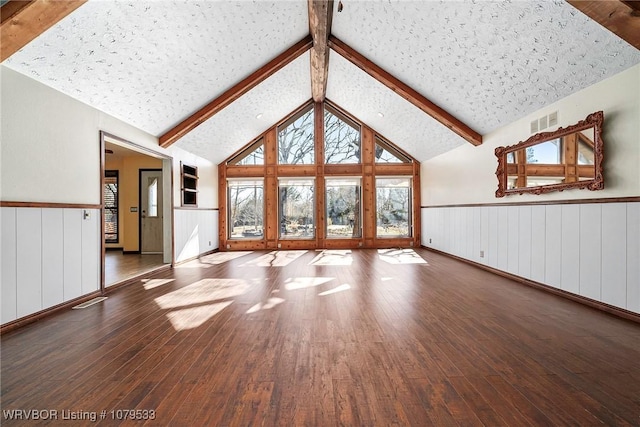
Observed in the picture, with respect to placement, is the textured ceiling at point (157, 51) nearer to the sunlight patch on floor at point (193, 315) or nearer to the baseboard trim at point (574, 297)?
the sunlight patch on floor at point (193, 315)

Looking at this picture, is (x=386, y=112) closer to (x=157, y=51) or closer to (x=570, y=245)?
(x=570, y=245)

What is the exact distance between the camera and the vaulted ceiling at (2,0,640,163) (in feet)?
9.55

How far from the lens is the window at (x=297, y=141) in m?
8.31

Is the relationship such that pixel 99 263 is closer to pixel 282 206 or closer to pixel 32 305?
pixel 32 305

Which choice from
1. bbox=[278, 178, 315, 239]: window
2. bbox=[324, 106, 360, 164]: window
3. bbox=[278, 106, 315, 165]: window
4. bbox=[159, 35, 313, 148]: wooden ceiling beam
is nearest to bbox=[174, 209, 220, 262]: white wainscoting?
bbox=[159, 35, 313, 148]: wooden ceiling beam

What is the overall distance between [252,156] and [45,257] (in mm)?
5770

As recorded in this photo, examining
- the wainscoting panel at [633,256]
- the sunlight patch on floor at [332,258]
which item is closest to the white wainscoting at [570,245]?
the wainscoting panel at [633,256]

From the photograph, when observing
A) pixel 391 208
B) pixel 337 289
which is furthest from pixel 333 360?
pixel 391 208

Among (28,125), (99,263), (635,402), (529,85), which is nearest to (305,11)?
(529,85)

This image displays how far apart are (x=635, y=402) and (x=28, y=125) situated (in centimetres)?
497

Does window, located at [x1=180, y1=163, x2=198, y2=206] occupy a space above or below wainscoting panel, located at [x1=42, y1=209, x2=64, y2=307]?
above

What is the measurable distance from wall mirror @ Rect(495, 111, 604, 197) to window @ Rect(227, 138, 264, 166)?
226 inches

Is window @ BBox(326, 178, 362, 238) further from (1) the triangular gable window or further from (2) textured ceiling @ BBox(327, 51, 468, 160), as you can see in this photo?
(2) textured ceiling @ BBox(327, 51, 468, 160)

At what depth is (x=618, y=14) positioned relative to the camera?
2.32 meters
